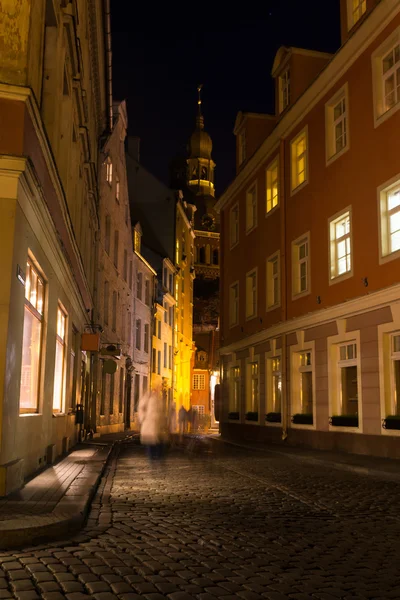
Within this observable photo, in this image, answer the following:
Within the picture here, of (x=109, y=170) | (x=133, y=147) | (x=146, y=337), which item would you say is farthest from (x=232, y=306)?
(x=133, y=147)

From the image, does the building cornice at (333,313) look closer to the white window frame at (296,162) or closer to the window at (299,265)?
the window at (299,265)

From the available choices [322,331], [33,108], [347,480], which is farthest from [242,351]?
[33,108]

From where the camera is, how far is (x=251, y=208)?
28062 mm

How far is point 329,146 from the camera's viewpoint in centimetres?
2014

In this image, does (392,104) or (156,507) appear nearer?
(156,507)

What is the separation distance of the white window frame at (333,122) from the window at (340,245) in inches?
71.3

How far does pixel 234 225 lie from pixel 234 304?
3.46m

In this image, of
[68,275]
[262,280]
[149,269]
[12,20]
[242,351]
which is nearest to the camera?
[12,20]

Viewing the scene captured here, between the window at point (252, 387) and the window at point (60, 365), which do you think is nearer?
the window at point (60, 365)

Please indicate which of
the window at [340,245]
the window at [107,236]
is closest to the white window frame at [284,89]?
the window at [340,245]

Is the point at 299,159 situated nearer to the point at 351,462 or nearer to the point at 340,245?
the point at 340,245

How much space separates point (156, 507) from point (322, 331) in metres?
12.0

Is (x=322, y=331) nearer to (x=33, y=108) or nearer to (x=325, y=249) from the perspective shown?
(x=325, y=249)

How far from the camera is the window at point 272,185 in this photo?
25.0 m
